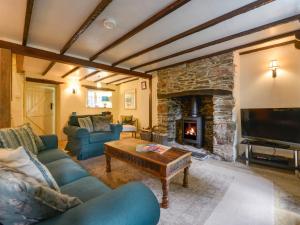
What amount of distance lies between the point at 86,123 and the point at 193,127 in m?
2.80

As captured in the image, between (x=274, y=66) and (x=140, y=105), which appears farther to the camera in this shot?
(x=140, y=105)

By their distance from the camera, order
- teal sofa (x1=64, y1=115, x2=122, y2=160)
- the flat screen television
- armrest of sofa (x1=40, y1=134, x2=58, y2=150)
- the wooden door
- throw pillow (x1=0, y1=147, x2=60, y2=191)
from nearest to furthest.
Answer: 1. throw pillow (x1=0, y1=147, x2=60, y2=191)
2. armrest of sofa (x1=40, y1=134, x2=58, y2=150)
3. the flat screen television
4. teal sofa (x1=64, y1=115, x2=122, y2=160)
5. the wooden door

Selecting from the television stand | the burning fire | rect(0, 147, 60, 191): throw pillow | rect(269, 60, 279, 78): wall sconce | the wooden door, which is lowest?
the television stand

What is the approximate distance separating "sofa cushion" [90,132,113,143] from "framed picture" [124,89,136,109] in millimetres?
2792

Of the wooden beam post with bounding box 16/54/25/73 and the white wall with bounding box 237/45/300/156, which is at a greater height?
Answer: the wooden beam post with bounding box 16/54/25/73

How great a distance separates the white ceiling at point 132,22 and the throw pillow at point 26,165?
181 cm

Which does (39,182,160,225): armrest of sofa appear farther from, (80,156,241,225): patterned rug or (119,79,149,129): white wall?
(119,79,149,129): white wall

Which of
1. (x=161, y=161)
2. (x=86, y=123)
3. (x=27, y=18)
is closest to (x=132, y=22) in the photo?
(x=27, y=18)

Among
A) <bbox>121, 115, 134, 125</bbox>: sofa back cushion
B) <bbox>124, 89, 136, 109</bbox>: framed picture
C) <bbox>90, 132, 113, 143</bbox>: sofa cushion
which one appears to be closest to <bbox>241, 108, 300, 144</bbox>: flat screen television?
<bbox>90, 132, 113, 143</bbox>: sofa cushion

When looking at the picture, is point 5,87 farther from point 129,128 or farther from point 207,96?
point 207,96

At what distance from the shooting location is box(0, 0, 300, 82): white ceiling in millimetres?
1938

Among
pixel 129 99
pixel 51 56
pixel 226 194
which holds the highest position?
pixel 51 56

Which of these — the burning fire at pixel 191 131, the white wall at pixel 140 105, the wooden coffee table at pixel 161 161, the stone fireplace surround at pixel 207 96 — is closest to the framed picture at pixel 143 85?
the white wall at pixel 140 105

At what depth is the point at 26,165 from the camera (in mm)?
983
